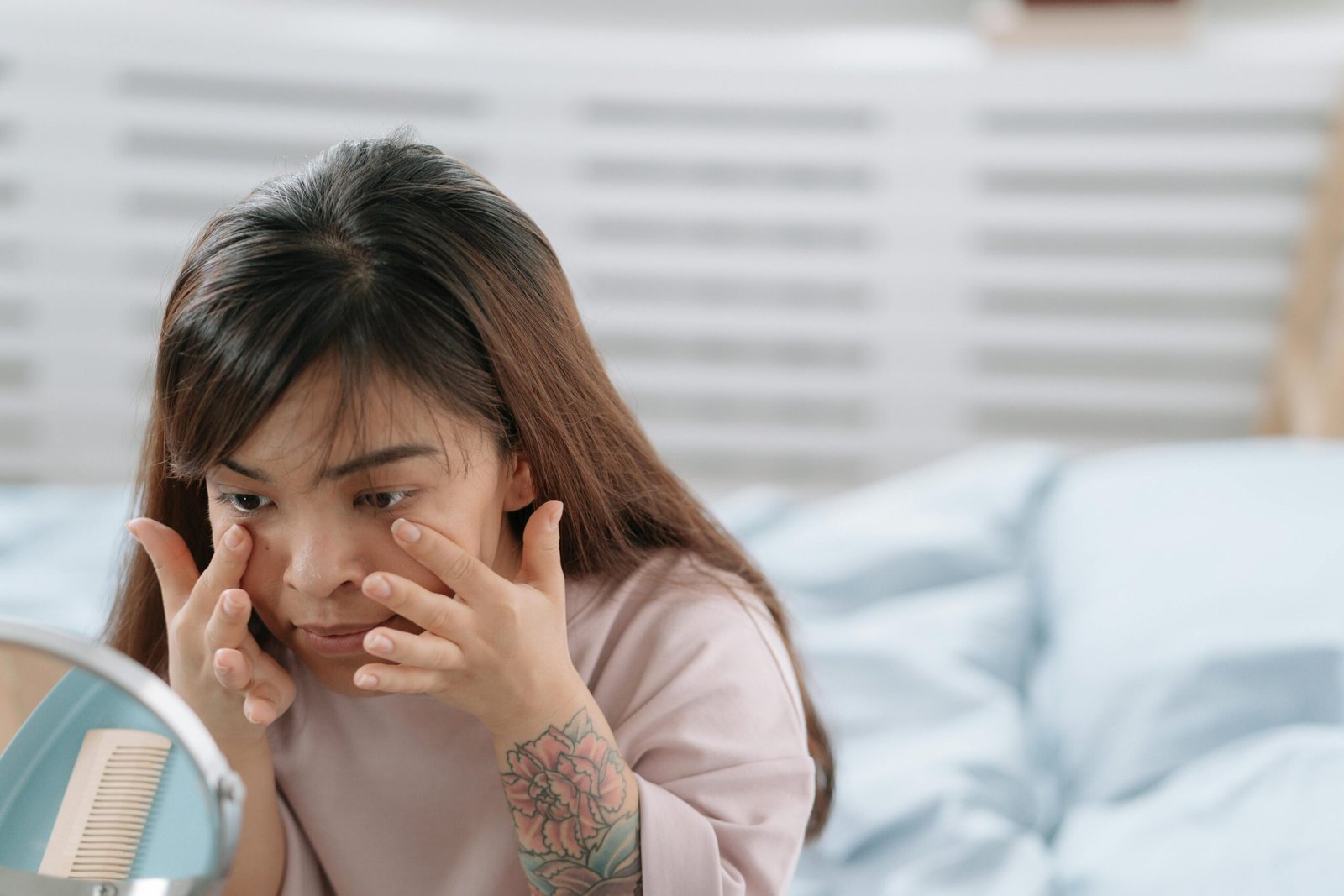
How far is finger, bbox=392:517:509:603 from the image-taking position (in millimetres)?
552

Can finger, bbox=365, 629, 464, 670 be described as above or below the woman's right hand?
above

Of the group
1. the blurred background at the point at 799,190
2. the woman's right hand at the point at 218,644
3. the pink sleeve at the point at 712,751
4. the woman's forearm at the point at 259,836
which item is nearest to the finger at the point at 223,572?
the woman's right hand at the point at 218,644

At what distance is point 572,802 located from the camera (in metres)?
0.61

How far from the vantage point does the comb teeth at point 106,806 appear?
0.46 metres

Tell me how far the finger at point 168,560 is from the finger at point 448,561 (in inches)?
5.7

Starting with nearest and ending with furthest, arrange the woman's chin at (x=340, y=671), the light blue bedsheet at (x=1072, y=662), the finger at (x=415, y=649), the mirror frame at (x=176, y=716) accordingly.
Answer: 1. the mirror frame at (x=176, y=716)
2. the finger at (x=415, y=649)
3. the woman's chin at (x=340, y=671)
4. the light blue bedsheet at (x=1072, y=662)

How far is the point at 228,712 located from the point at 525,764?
16cm

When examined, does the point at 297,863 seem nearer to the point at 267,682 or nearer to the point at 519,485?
the point at 267,682

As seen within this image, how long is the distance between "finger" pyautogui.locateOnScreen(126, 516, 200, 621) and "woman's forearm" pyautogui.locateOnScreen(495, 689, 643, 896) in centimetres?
18

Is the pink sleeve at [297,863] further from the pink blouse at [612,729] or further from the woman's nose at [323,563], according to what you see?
the woman's nose at [323,563]

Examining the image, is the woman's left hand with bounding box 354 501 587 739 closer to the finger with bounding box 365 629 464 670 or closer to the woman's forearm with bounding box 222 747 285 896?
the finger with bounding box 365 629 464 670

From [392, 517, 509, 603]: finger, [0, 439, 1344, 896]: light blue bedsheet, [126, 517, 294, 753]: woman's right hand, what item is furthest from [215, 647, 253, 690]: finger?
[0, 439, 1344, 896]: light blue bedsheet

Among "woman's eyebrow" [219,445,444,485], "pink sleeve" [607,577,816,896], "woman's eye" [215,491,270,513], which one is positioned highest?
"woman's eyebrow" [219,445,444,485]

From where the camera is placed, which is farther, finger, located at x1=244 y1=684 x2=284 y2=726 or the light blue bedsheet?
the light blue bedsheet
